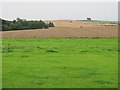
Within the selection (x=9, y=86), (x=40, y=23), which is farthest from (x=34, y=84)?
(x=40, y=23)

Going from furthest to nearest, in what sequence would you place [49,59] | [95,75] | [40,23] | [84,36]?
[40,23], [84,36], [49,59], [95,75]

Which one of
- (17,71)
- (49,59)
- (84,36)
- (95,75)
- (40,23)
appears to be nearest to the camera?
(95,75)

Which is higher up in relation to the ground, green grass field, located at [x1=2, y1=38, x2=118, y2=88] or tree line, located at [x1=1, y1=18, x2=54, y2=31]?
tree line, located at [x1=1, y1=18, x2=54, y2=31]

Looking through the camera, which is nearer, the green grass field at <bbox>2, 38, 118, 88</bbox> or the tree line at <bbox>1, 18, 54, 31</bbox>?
the green grass field at <bbox>2, 38, 118, 88</bbox>

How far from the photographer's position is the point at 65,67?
1384 cm

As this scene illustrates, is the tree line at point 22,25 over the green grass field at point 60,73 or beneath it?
over

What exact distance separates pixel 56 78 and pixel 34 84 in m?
1.29

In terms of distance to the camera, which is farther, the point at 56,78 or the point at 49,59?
the point at 49,59

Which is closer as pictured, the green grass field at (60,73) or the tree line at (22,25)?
the green grass field at (60,73)

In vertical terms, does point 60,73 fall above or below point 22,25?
below

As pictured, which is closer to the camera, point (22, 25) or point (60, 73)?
point (60, 73)

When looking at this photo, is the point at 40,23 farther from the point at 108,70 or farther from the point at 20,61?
the point at 108,70

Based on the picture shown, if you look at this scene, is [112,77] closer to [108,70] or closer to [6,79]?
[108,70]

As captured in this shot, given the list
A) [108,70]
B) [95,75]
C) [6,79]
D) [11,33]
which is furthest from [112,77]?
[11,33]
